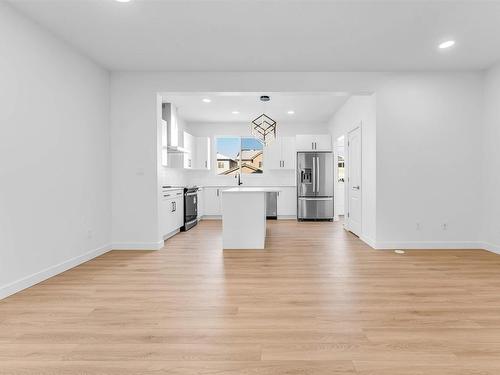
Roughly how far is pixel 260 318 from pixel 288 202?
6.62 meters

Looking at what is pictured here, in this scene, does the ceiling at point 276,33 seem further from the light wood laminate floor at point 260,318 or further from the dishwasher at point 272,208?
the dishwasher at point 272,208

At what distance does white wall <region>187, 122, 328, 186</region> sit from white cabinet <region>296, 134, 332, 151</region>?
69 cm

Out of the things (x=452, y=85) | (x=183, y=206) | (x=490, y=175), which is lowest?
(x=183, y=206)

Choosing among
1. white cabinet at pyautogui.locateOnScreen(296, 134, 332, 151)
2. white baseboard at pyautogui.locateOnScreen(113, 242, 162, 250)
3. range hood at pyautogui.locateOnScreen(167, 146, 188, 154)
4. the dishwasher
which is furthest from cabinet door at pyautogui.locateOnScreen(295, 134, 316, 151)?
white baseboard at pyautogui.locateOnScreen(113, 242, 162, 250)

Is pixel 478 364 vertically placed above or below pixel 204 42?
below

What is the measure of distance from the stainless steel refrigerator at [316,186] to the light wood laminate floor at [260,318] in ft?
14.0

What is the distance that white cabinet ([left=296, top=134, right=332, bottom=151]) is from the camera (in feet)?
27.5

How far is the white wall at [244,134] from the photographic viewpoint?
9.09 meters

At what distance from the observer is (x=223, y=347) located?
196 cm

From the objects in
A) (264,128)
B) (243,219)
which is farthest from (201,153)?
(243,219)

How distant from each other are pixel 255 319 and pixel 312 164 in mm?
6486

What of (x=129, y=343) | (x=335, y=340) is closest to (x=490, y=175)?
(x=335, y=340)

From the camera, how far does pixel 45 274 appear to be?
3371mm

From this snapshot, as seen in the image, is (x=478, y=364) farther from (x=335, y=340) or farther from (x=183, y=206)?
(x=183, y=206)
